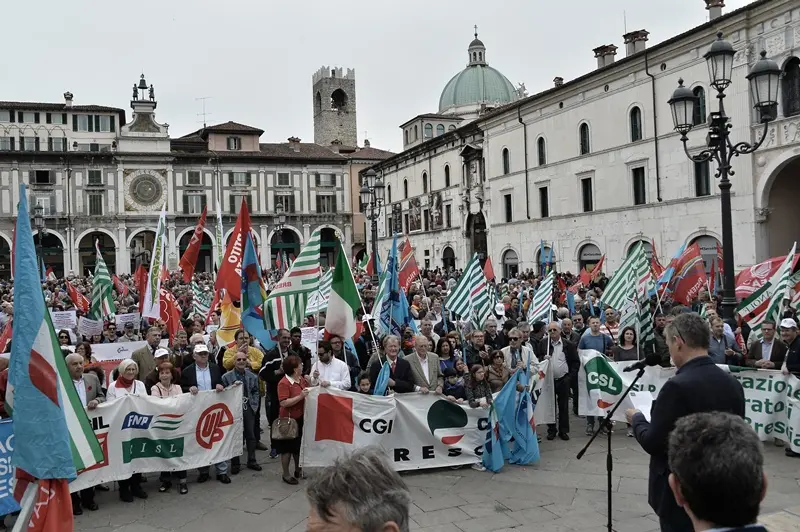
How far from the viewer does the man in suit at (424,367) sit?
8.45 meters

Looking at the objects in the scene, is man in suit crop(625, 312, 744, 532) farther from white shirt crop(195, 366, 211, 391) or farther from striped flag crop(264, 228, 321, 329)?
striped flag crop(264, 228, 321, 329)

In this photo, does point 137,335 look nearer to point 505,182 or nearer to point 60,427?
point 60,427

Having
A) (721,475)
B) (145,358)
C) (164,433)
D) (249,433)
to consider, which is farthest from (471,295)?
(721,475)

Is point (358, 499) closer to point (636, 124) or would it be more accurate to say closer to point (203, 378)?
point (203, 378)

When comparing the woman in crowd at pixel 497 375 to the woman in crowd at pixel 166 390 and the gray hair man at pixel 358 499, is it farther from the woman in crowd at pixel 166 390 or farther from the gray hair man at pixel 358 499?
the gray hair man at pixel 358 499

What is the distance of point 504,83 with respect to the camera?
62812mm

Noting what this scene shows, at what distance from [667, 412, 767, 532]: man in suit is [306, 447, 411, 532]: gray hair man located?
89 centimetres

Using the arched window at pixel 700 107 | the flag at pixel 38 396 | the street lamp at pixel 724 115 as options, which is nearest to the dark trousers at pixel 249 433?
the flag at pixel 38 396

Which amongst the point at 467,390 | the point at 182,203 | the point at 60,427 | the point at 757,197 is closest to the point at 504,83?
the point at 182,203

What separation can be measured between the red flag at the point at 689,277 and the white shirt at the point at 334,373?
975 cm

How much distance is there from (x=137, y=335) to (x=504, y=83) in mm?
53705

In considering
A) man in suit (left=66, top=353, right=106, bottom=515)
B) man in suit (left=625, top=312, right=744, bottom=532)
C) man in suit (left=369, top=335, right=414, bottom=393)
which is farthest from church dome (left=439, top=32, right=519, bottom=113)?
man in suit (left=625, top=312, right=744, bottom=532)

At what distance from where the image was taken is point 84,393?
283 inches

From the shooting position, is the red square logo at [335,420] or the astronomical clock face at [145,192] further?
the astronomical clock face at [145,192]
